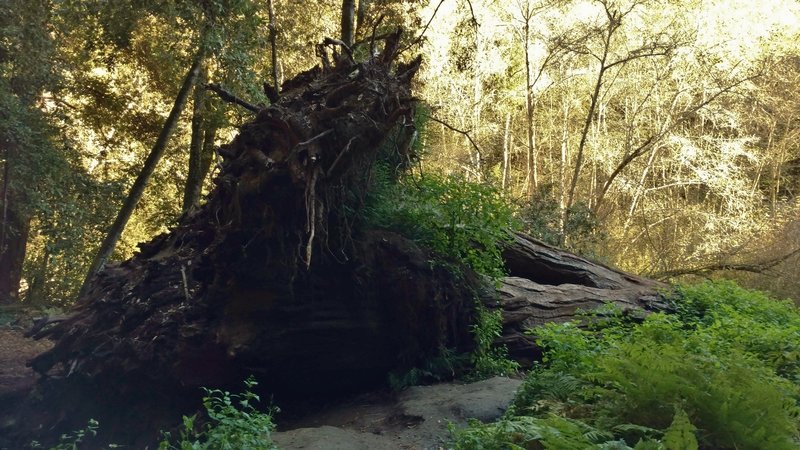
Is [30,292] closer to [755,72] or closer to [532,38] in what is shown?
[532,38]

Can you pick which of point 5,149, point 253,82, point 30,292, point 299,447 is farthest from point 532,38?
point 299,447

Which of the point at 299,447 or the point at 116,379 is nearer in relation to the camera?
the point at 299,447

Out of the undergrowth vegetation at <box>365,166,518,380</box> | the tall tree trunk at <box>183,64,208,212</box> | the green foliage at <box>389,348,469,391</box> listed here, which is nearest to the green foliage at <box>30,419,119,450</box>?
the green foliage at <box>389,348,469,391</box>

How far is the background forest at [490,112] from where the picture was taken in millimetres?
12828

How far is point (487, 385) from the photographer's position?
→ 26.2 ft

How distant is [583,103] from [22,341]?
19241 millimetres

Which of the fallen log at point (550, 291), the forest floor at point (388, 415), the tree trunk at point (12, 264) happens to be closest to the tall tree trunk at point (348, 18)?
the fallen log at point (550, 291)

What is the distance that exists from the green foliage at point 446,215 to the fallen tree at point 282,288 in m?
0.25

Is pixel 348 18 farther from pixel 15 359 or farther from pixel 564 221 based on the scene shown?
pixel 564 221

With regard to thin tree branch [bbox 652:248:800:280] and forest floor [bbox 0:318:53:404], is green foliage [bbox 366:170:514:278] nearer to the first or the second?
forest floor [bbox 0:318:53:404]

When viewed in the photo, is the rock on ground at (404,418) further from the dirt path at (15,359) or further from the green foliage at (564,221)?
the green foliage at (564,221)

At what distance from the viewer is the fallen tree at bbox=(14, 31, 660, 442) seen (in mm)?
7520

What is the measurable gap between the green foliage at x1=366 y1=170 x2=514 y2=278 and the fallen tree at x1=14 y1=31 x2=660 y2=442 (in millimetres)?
250

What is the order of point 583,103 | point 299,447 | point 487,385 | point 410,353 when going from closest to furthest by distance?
point 299,447, point 487,385, point 410,353, point 583,103
